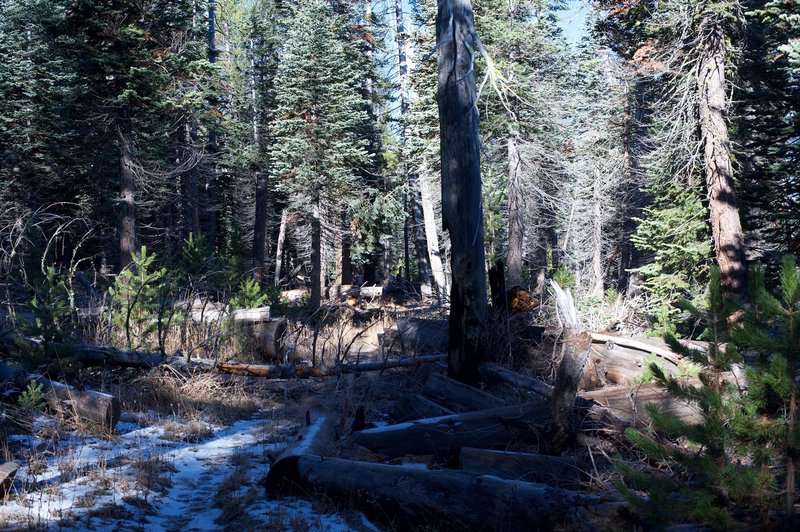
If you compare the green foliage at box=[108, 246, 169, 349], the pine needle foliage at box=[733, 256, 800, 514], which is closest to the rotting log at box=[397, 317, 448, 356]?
the green foliage at box=[108, 246, 169, 349]

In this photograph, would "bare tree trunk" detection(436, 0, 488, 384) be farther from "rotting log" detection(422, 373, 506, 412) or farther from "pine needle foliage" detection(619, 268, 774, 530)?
"pine needle foliage" detection(619, 268, 774, 530)

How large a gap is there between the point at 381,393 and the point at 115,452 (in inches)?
151

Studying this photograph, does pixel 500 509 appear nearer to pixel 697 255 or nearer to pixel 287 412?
pixel 287 412

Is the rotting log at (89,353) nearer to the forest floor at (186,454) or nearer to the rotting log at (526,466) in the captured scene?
the forest floor at (186,454)

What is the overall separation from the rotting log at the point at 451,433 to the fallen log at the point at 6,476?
2692 millimetres

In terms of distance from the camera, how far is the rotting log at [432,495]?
12.6 ft

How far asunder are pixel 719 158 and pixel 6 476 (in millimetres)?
14540

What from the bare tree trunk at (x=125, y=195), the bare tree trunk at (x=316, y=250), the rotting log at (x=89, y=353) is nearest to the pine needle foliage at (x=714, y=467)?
Answer: the rotting log at (x=89, y=353)

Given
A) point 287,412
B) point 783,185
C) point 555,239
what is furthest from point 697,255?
point 555,239

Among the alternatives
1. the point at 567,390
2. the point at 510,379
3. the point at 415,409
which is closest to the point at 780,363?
the point at 567,390

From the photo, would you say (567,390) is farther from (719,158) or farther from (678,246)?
(678,246)

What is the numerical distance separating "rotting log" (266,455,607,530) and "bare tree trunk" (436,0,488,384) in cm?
336

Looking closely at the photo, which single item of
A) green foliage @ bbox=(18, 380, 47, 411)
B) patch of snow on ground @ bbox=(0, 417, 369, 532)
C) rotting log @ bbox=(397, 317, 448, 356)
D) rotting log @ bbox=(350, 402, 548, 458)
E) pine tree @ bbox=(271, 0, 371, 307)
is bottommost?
patch of snow on ground @ bbox=(0, 417, 369, 532)

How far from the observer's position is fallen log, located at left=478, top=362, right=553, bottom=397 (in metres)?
7.44
